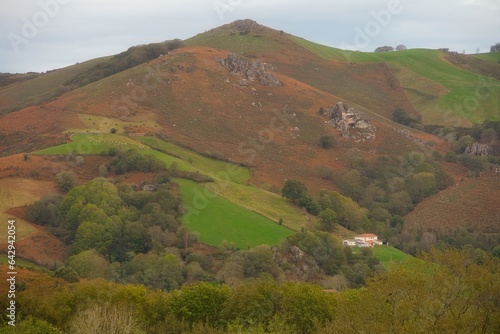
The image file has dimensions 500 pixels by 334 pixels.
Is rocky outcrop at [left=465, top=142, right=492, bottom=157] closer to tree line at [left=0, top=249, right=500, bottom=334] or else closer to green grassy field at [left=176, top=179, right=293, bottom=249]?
green grassy field at [left=176, top=179, right=293, bottom=249]

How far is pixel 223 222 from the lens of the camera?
71.2 metres

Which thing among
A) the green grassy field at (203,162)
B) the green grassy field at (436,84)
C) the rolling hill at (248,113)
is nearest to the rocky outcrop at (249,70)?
the rolling hill at (248,113)

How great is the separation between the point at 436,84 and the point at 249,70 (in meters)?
60.2

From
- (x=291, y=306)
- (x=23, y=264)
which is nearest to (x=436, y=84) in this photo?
(x=23, y=264)

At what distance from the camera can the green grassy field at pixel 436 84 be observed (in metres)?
142

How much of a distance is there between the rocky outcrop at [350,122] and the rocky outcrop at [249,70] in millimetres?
14276

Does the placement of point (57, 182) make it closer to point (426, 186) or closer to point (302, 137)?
point (302, 137)

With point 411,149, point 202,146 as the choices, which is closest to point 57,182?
point 202,146

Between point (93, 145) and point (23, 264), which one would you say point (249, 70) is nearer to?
point (93, 145)

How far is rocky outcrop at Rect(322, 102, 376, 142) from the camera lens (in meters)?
115

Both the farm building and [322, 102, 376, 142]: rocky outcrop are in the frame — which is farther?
[322, 102, 376, 142]: rocky outcrop

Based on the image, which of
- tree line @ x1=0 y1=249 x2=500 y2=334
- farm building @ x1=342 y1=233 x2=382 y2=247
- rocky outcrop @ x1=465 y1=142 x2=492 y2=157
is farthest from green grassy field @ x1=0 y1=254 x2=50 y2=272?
rocky outcrop @ x1=465 y1=142 x2=492 y2=157

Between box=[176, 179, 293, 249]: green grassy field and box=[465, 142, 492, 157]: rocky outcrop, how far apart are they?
199ft

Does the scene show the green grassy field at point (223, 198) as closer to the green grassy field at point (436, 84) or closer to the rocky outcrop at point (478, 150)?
the rocky outcrop at point (478, 150)
